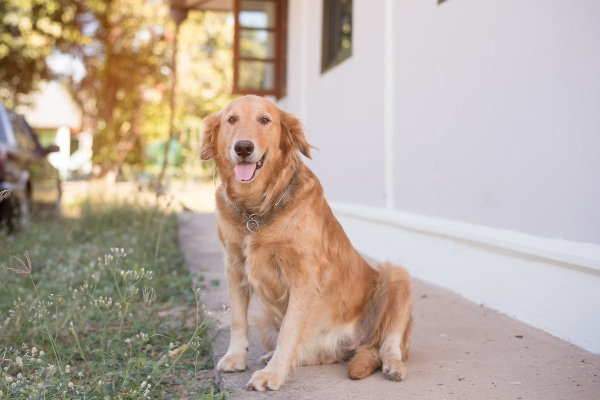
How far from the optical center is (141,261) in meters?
6.20

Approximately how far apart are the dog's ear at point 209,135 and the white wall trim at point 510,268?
77.8 inches

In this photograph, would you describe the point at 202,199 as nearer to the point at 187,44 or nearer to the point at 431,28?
the point at 431,28

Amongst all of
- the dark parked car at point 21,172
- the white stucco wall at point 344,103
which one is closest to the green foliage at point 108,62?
the dark parked car at point 21,172

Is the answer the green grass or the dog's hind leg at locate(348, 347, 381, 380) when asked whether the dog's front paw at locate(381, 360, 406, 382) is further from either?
the green grass

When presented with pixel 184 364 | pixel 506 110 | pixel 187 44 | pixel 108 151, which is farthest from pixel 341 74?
pixel 187 44

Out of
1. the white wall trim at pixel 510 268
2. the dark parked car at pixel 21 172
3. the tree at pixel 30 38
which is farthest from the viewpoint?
the tree at pixel 30 38

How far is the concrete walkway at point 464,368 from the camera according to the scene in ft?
10.4

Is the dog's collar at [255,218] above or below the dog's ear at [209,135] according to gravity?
below

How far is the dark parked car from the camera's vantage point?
8.68 meters

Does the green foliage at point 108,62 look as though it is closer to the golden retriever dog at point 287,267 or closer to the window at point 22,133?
the window at point 22,133

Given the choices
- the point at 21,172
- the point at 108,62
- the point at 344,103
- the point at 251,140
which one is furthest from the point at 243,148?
the point at 108,62

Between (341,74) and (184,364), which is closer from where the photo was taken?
(184,364)

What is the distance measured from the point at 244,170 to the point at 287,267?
486 millimetres

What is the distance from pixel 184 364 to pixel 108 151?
19.9 m
